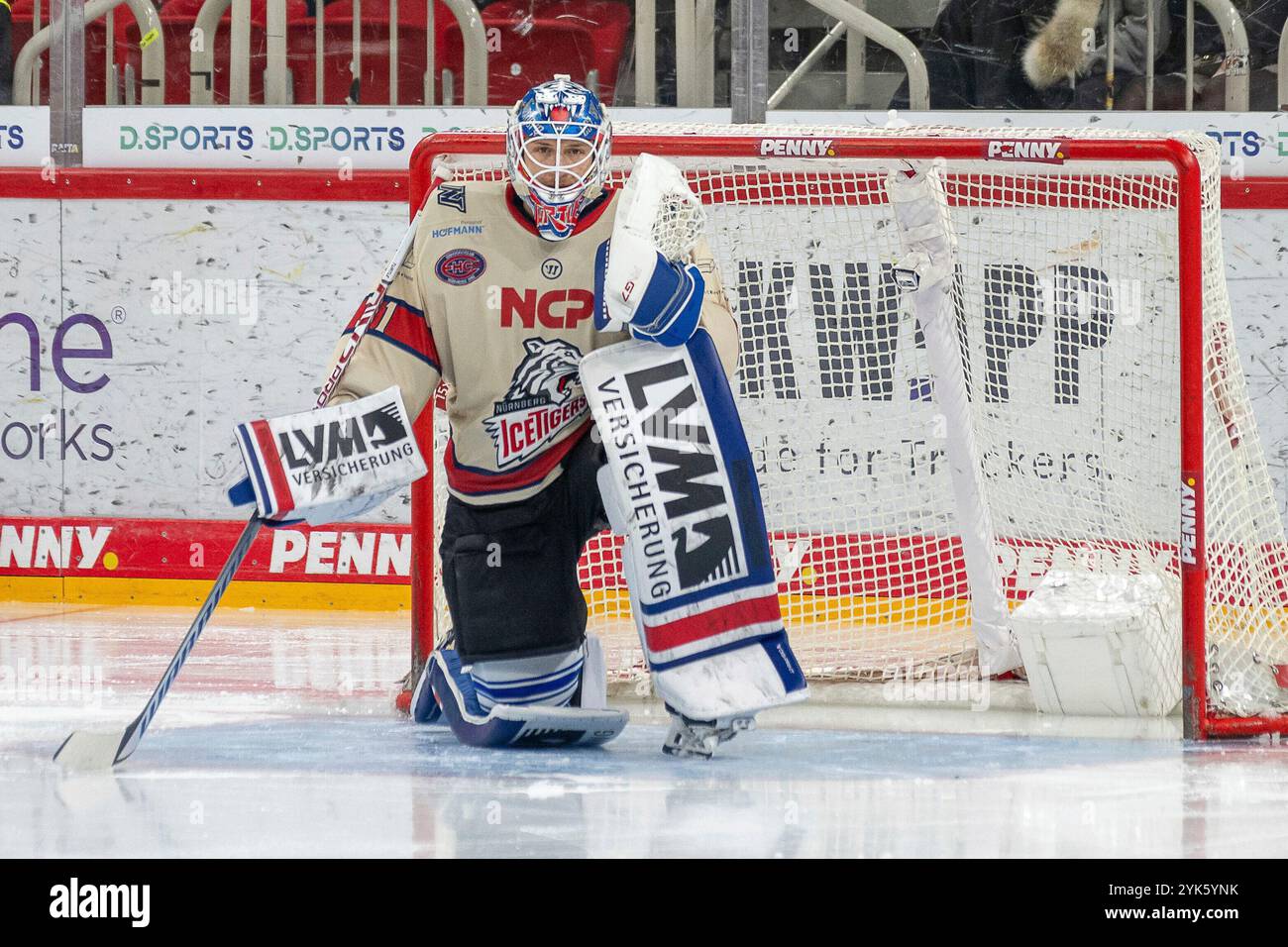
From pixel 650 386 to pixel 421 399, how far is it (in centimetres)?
47

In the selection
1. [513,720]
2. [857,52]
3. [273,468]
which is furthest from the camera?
[857,52]

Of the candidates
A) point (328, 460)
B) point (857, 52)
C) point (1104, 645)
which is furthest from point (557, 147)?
point (857, 52)

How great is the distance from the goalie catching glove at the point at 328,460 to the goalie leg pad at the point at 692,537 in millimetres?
383

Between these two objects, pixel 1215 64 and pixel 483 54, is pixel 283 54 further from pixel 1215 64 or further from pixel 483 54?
pixel 1215 64

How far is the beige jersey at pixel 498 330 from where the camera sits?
3303mm

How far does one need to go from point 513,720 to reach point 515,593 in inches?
10.0

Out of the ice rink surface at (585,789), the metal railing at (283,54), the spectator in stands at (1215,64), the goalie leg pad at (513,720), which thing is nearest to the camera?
the ice rink surface at (585,789)

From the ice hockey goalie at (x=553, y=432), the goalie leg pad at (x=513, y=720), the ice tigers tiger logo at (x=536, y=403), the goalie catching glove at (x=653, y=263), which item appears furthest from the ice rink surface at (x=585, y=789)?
the goalie catching glove at (x=653, y=263)

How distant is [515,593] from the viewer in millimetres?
3379

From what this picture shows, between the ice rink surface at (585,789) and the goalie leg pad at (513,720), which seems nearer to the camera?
the ice rink surface at (585,789)

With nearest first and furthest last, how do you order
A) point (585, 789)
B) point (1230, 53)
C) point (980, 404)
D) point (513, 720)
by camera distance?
point (585, 789) < point (513, 720) < point (980, 404) < point (1230, 53)

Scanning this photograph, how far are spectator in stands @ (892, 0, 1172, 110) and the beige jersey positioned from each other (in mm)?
2380

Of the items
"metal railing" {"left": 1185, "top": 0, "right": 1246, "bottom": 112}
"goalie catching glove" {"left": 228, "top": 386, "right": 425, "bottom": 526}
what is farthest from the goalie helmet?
"metal railing" {"left": 1185, "top": 0, "right": 1246, "bottom": 112}

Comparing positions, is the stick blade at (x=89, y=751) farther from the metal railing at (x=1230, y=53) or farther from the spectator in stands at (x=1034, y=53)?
the metal railing at (x=1230, y=53)
